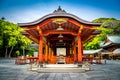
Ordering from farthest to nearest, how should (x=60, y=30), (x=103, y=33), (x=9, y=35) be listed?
(x=103, y=33)
(x=9, y=35)
(x=60, y=30)

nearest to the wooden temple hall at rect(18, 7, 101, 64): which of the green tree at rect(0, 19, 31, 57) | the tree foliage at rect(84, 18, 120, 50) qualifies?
the green tree at rect(0, 19, 31, 57)

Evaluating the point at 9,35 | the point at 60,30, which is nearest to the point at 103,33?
the point at 9,35

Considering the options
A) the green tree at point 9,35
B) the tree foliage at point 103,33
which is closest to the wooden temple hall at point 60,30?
the green tree at point 9,35

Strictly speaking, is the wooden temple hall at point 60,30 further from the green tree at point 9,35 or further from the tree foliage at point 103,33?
the tree foliage at point 103,33

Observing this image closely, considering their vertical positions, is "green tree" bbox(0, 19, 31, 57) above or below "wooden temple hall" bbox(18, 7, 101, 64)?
above

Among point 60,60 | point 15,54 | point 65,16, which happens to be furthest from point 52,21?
point 15,54

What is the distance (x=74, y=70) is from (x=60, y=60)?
667cm

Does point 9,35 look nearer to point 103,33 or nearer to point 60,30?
point 60,30

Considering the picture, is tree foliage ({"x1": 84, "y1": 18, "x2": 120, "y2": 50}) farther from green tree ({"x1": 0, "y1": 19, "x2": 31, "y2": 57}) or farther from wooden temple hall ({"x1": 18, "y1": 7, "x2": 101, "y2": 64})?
wooden temple hall ({"x1": 18, "y1": 7, "x2": 101, "y2": 64})

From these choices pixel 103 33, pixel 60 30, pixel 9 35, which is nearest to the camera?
pixel 60 30

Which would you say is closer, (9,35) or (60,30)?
(60,30)

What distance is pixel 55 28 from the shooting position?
14055 millimetres

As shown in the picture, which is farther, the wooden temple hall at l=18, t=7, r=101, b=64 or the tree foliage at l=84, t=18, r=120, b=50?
the tree foliage at l=84, t=18, r=120, b=50

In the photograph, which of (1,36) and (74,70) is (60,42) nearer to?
(74,70)
